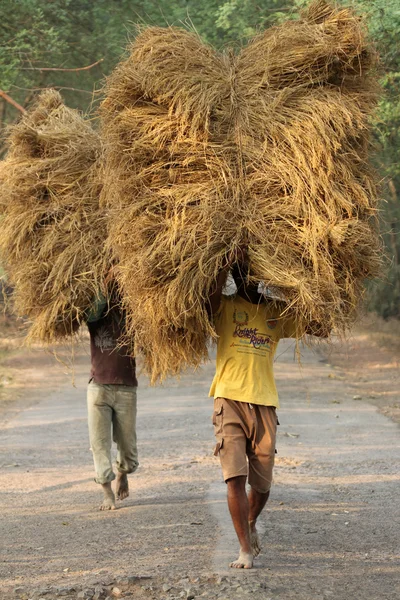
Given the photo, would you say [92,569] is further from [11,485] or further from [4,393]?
[4,393]

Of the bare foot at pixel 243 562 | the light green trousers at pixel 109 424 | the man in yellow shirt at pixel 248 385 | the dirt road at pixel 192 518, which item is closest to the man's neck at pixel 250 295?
the man in yellow shirt at pixel 248 385

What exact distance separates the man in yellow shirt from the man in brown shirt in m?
1.34

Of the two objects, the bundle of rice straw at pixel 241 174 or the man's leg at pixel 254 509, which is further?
the man's leg at pixel 254 509

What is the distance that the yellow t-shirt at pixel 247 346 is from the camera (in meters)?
5.11

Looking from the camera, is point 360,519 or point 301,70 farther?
point 360,519

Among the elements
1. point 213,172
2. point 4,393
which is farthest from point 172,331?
point 4,393

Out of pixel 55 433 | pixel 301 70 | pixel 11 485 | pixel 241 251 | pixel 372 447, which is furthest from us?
pixel 55 433

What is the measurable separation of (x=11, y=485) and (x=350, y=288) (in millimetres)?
3772

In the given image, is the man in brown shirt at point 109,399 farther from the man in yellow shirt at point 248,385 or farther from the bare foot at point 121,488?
the man in yellow shirt at point 248,385

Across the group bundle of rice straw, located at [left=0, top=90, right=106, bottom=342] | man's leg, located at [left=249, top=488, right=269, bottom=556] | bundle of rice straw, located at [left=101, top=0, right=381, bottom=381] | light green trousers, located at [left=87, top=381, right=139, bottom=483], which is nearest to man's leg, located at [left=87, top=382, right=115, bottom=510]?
light green trousers, located at [left=87, top=381, right=139, bottom=483]

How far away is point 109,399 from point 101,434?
0.24m

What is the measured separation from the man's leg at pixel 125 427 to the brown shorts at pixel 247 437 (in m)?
1.48

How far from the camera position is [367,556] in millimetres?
5258

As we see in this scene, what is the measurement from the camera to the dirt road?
4.69 m
